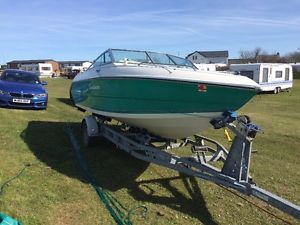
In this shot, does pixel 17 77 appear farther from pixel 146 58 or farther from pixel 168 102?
pixel 168 102

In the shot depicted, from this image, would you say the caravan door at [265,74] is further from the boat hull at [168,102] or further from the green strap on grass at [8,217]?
the green strap on grass at [8,217]

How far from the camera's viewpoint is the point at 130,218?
5414mm

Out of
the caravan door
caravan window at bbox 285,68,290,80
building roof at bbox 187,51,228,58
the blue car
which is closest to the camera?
the blue car

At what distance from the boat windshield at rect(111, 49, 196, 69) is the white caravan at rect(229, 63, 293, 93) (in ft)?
74.5

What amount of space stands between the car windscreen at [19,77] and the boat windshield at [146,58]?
719cm

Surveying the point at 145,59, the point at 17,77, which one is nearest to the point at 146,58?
the point at 145,59

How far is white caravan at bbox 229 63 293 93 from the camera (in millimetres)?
30469

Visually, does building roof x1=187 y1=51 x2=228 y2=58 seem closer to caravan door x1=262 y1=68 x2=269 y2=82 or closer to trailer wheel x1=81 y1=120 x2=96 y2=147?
caravan door x1=262 y1=68 x2=269 y2=82

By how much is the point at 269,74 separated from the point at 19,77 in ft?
70.4

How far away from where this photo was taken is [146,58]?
8.02 m

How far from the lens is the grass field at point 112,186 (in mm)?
5539

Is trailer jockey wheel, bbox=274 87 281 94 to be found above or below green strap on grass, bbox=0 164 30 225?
below

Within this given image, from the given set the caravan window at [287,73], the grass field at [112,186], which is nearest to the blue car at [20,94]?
the grass field at [112,186]

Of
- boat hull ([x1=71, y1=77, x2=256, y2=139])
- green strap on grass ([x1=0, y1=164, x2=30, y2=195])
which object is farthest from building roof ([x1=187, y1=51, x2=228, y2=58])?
green strap on grass ([x1=0, y1=164, x2=30, y2=195])
